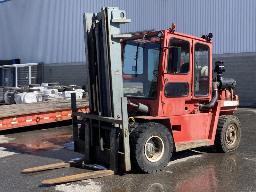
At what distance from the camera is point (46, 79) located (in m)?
29.7

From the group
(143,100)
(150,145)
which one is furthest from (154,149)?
(143,100)

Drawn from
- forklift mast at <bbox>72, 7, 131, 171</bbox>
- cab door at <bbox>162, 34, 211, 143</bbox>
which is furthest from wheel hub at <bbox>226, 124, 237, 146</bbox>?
forklift mast at <bbox>72, 7, 131, 171</bbox>

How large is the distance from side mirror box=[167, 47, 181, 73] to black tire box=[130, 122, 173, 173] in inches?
44.1

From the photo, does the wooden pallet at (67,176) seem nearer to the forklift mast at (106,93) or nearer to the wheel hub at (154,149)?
the forklift mast at (106,93)

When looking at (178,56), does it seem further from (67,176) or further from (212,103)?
(67,176)

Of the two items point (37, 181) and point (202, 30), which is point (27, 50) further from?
point (37, 181)

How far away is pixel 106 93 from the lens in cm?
733

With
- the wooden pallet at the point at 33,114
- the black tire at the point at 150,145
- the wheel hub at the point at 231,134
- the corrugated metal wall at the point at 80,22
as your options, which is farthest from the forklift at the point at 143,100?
the corrugated metal wall at the point at 80,22

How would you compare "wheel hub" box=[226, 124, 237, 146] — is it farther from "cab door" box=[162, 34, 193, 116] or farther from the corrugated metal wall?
the corrugated metal wall

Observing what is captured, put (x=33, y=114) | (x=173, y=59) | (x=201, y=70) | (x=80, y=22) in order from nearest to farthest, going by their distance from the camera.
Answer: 1. (x=173, y=59)
2. (x=201, y=70)
3. (x=33, y=114)
4. (x=80, y=22)

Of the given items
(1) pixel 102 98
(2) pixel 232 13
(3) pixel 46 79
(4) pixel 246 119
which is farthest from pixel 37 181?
(3) pixel 46 79

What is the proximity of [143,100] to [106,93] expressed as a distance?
2.88ft

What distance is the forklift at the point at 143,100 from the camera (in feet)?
23.2

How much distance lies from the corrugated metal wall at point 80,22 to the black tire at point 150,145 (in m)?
13.0
